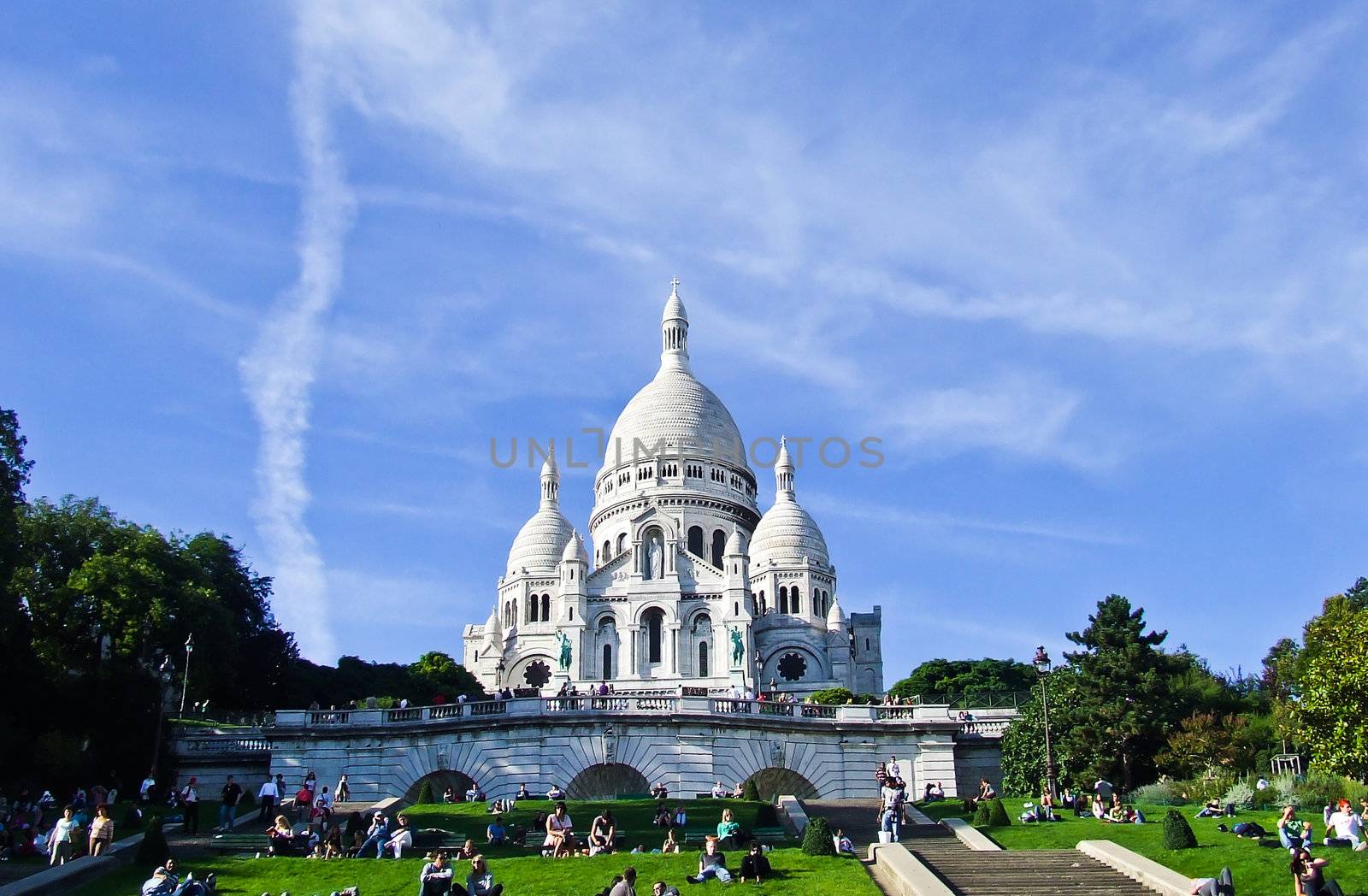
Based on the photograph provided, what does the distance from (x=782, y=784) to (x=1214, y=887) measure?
22.4 meters

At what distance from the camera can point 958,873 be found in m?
23.8

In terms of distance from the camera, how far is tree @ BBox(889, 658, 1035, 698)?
86875 millimetres

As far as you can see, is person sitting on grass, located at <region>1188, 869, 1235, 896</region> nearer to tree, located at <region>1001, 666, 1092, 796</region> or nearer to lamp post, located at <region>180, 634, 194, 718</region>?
tree, located at <region>1001, 666, 1092, 796</region>

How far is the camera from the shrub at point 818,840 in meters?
25.2

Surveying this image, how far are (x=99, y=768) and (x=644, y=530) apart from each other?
194 ft

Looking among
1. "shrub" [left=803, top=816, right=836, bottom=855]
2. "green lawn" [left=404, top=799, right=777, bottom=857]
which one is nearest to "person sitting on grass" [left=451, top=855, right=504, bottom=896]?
"green lawn" [left=404, top=799, right=777, bottom=857]

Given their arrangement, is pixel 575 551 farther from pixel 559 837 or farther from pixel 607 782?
pixel 559 837

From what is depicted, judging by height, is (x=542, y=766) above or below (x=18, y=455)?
below

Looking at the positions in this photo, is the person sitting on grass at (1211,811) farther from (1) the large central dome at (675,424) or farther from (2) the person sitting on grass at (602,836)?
(1) the large central dome at (675,424)

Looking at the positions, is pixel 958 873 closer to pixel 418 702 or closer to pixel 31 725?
pixel 31 725

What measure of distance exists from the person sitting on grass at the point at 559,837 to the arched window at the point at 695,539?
71112 mm

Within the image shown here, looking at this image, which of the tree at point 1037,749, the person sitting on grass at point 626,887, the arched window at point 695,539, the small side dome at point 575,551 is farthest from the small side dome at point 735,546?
the person sitting on grass at point 626,887

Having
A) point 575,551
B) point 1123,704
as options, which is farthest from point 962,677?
A: point 1123,704

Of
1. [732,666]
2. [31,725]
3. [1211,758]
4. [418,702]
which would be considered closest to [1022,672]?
[732,666]
